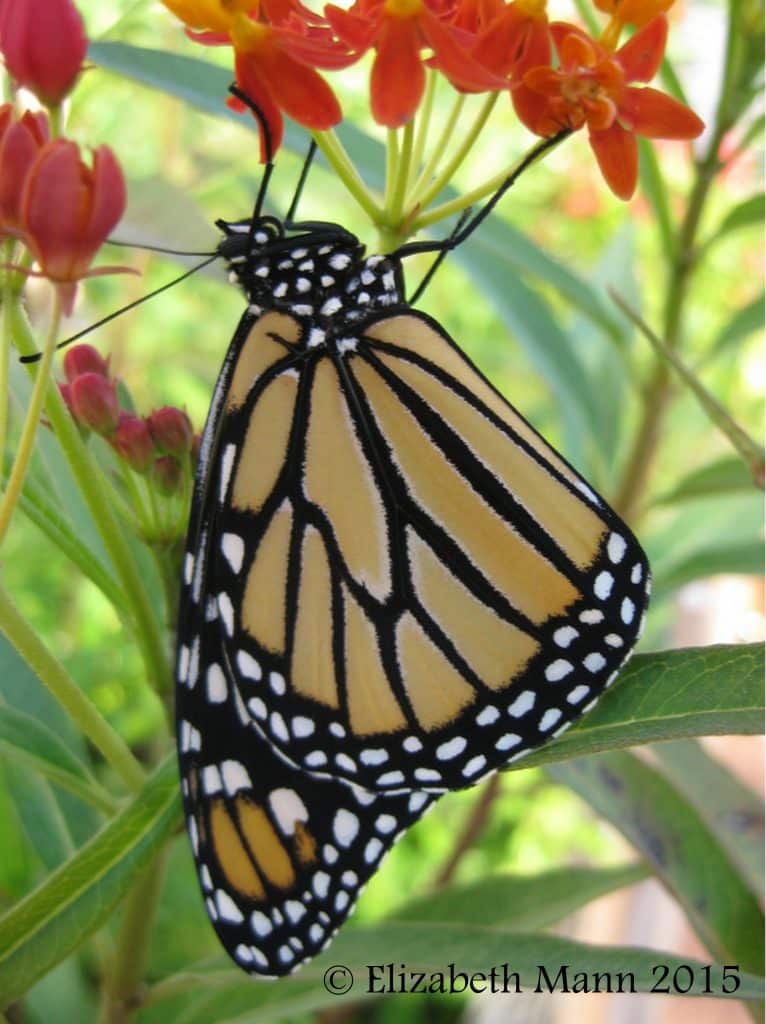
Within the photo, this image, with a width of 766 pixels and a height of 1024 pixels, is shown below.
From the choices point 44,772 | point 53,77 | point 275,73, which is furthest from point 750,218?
point 44,772

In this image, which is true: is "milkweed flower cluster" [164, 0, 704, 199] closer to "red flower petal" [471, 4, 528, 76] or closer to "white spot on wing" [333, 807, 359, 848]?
"red flower petal" [471, 4, 528, 76]

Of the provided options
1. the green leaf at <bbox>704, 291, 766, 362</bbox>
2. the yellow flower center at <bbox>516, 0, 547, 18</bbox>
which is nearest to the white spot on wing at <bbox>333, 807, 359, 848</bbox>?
the yellow flower center at <bbox>516, 0, 547, 18</bbox>

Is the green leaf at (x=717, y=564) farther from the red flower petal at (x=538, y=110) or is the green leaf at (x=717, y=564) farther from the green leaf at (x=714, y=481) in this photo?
the red flower petal at (x=538, y=110)

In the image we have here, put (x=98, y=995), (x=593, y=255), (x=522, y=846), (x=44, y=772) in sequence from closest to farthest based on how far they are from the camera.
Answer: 1. (x=44, y=772)
2. (x=98, y=995)
3. (x=522, y=846)
4. (x=593, y=255)

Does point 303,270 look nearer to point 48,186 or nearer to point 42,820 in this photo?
point 48,186

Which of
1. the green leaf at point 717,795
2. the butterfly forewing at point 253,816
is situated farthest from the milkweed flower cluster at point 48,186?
the green leaf at point 717,795

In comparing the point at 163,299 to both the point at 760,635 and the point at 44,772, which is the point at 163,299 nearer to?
the point at 760,635
